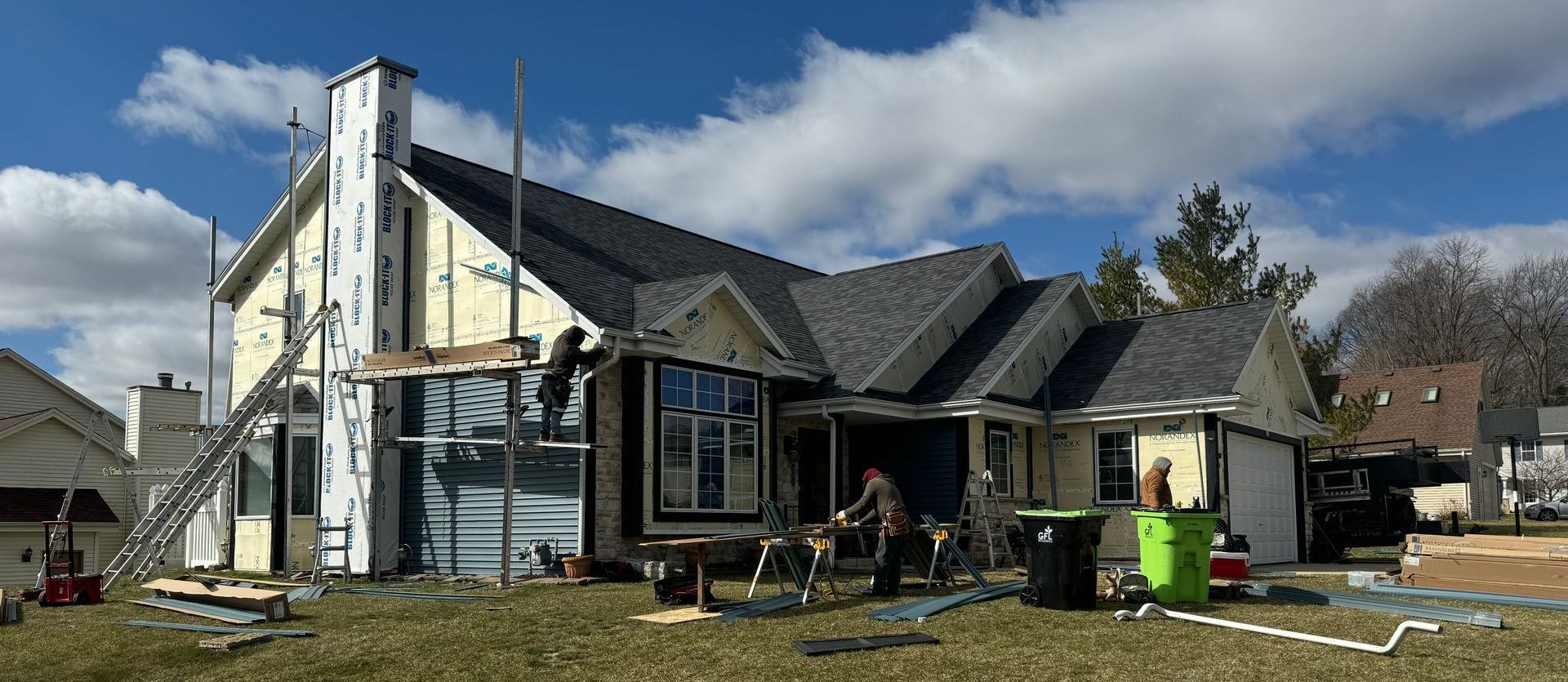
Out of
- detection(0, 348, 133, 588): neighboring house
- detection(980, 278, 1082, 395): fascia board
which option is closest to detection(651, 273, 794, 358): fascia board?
detection(980, 278, 1082, 395): fascia board

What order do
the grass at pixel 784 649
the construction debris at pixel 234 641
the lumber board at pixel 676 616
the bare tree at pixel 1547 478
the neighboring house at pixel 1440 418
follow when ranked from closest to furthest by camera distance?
Answer: the grass at pixel 784 649 < the construction debris at pixel 234 641 < the lumber board at pixel 676 616 < the neighboring house at pixel 1440 418 < the bare tree at pixel 1547 478

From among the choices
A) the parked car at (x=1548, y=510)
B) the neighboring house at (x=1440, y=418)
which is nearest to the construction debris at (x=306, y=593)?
the neighboring house at (x=1440, y=418)

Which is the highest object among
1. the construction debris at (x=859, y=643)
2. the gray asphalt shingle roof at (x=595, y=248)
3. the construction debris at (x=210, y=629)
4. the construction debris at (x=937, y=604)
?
the gray asphalt shingle roof at (x=595, y=248)

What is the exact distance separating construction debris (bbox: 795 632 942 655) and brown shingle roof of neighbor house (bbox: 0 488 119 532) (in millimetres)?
24082

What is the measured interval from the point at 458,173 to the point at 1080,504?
1209 centimetres

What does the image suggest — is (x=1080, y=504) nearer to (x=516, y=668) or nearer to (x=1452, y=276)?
(x=516, y=668)

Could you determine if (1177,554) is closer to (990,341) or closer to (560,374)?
(560,374)

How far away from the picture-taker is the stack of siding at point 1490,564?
12305 mm

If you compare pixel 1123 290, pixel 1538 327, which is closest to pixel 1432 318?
pixel 1538 327

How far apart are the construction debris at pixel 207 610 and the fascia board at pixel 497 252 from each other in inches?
230

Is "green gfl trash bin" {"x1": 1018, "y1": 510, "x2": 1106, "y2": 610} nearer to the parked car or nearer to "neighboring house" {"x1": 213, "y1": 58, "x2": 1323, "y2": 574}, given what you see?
"neighboring house" {"x1": 213, "y1": 58, "x2": 1323, "y2": 574}

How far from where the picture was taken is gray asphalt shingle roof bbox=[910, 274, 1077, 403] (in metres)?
20.2

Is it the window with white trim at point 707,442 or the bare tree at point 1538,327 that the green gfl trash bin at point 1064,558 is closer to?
the window with white trim at point 707,442

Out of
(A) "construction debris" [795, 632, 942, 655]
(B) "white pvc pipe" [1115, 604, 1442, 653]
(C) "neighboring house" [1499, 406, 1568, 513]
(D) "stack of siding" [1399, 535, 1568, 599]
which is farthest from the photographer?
(C) "neighboring house" [1499, 406, 1568, 513]
